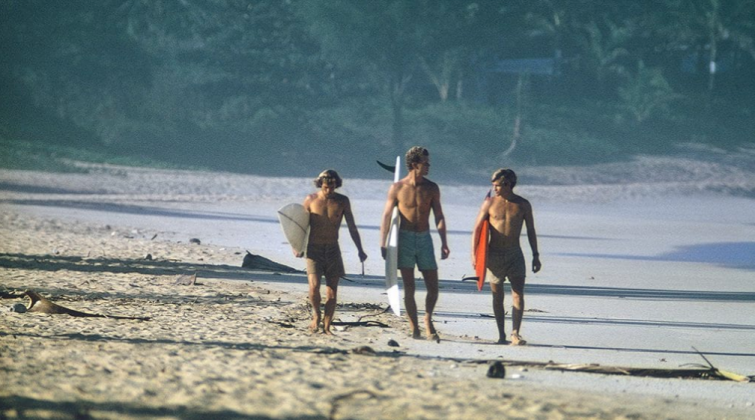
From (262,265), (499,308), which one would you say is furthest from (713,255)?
(499,308)

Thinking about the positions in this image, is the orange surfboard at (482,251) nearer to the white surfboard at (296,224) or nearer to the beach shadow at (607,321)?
the white surfboard at (296,224)

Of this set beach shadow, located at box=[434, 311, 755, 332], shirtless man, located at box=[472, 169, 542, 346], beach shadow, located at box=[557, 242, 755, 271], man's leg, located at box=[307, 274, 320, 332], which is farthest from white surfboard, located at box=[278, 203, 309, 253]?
beach shadow, located at box=[557, 242, 755, 271]

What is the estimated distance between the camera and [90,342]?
7.88m

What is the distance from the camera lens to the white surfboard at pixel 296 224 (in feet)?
28.3

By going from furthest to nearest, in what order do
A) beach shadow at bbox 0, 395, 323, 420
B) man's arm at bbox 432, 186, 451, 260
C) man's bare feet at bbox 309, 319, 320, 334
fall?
man's bare feet at bbox 309, 319, 320, 334 → man's arm at bbox 432, 186, 451, 260 → beach shadow at bbox 0, 395, 323, 420

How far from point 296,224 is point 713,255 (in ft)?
43.5

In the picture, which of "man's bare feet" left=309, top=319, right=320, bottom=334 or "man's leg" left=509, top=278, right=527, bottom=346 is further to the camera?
"man's bare feet" left=309, top=319, right=320, bottom=334

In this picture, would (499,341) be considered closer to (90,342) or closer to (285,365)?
(285,365)

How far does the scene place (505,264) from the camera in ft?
28.0

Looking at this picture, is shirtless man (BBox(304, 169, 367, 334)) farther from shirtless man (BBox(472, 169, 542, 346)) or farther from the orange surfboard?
shirtless man (BBox(472, 169, 542, 346))

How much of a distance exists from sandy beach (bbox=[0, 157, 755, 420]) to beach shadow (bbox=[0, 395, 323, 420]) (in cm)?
2

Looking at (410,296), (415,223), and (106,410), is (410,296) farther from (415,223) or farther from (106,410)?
(106,410)

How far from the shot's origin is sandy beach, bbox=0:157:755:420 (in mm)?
6195

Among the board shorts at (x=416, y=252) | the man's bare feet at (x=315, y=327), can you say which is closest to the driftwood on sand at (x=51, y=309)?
the man's bare feet at (x=315, y=327)
